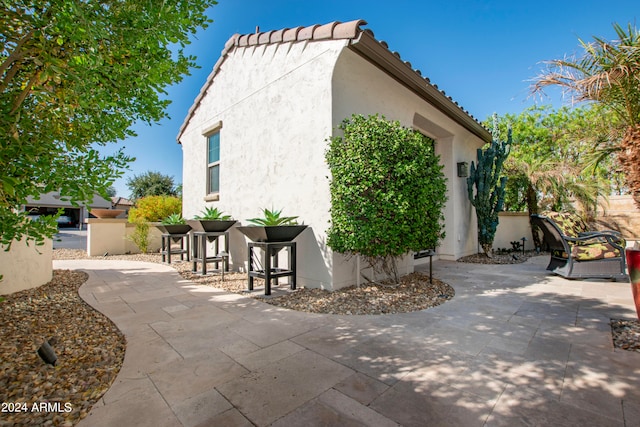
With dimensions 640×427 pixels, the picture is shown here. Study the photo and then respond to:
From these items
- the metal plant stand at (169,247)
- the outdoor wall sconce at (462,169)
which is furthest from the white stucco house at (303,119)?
the metal plant stand at (169,247)

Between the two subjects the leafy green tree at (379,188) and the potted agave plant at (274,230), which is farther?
the potted agave plant at (274,230)

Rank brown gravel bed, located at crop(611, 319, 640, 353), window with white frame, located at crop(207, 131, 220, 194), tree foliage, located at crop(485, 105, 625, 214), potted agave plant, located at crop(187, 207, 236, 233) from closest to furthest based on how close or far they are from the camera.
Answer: brown gravel bed, located at crop(611, 319, 640, 353) < tree foliage, located at crop(485, 105, 625, 214) < potted agave plant, located at crop(187, 207, 236, 233) < window with white frame, located at crop(207, 131, 220, 194)

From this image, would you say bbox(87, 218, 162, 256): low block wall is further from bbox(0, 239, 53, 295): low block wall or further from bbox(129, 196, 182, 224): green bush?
bbox(0, 239, 53, 295): low block wall

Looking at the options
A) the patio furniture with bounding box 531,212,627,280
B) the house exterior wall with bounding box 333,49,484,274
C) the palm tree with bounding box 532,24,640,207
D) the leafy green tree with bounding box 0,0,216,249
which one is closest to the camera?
the leafy green tree with bounding box 0,0,216,249

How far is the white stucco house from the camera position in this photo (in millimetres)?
4770

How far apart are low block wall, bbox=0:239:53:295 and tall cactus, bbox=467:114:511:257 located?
9930 millimetres

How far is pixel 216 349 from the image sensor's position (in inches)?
105

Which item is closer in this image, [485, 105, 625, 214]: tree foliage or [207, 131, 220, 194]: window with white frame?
[485, 105, 625, 214]: tree foliage

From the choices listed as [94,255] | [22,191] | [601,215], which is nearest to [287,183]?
[22,191]

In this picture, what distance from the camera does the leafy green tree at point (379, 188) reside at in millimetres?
4180

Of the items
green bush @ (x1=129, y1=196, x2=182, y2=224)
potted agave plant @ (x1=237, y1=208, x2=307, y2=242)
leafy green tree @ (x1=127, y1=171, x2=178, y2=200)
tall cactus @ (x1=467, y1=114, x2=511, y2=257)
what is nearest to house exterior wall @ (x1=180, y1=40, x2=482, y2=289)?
potted agave plant @ (x1=237, y1=208, x2=307, y2=242)

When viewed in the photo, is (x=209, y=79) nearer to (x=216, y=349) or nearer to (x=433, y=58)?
(x=433, y=58)

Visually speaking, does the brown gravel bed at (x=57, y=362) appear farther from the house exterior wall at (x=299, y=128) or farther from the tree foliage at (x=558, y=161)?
the tree foliage at (x=558, y=161)

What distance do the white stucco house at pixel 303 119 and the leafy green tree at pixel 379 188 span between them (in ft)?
1.30
